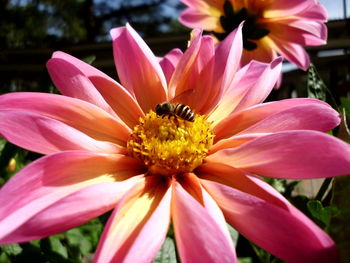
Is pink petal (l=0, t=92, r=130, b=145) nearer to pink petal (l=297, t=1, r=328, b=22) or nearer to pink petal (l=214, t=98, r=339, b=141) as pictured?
pink petal (l=214, t=98, r=339, b=141)

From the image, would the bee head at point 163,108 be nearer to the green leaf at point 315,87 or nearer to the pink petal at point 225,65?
the pink petal at point 225,65

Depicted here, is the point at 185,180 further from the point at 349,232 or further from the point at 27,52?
the point at 27,52

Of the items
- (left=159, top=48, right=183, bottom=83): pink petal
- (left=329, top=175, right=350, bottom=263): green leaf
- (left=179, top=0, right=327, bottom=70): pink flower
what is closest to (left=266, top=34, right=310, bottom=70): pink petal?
(left=179, top=0, right=327, bottom=70): pink flower

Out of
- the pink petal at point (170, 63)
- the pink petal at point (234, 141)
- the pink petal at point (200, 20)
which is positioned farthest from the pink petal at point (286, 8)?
the pink petal at point (234, 141)

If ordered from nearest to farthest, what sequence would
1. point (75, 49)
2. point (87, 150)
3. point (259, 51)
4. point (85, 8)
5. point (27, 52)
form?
point (87, 150), point (259, 51), point (75, 49), point (27, 52), point (85, 8)

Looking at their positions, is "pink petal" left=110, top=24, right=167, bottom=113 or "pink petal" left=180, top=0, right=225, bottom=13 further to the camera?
"pink petal" left=180, top=0, right=225, bottom=13

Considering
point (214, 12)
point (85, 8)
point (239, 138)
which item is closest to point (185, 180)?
point (239, 138)
